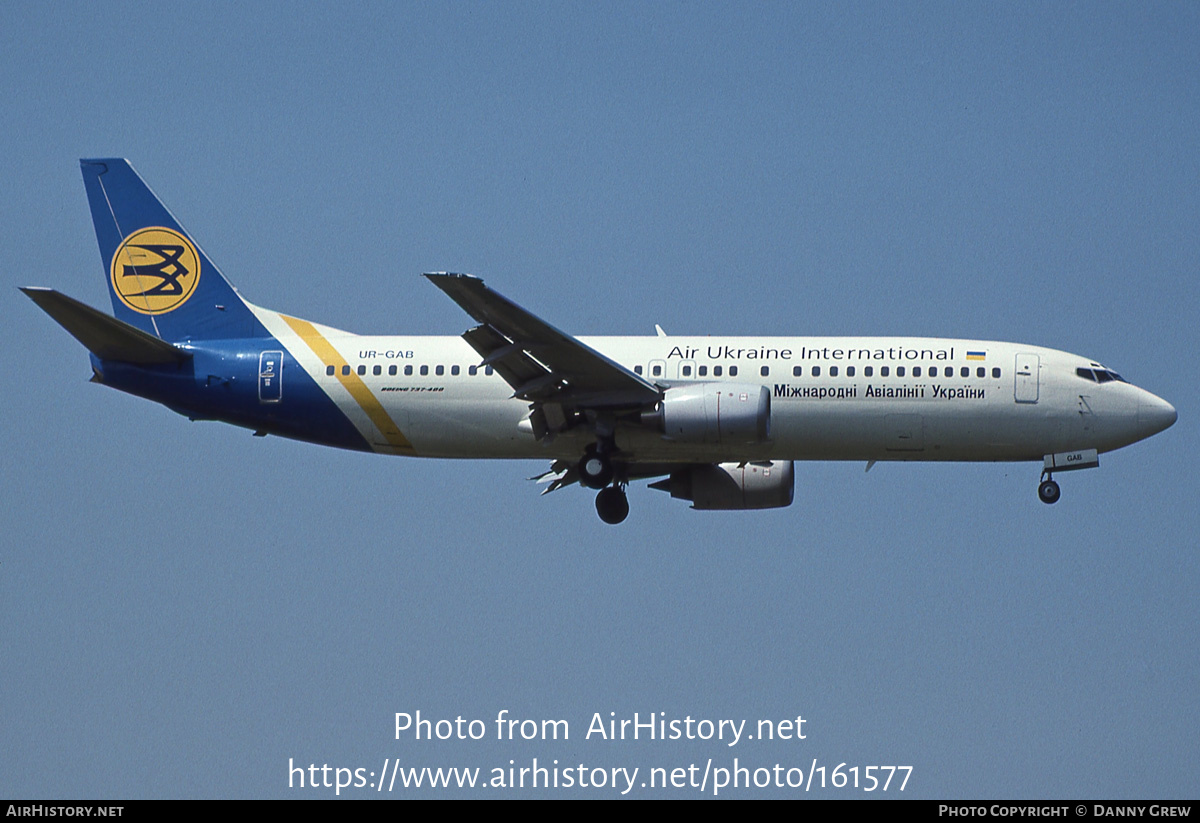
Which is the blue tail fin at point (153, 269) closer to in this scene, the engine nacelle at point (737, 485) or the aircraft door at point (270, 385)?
the aircraft door at point (270, 385)

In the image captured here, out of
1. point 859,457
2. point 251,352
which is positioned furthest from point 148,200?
point 859,457

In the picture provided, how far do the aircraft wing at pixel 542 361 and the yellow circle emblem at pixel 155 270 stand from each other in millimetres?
8891

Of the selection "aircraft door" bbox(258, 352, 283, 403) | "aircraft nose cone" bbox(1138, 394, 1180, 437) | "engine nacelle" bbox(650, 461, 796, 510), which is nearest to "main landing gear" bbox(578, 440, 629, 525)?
"engine nacelle" bbox(650, 461, 796, 510)

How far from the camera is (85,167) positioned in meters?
38.8

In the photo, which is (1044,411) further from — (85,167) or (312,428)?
(85,167)

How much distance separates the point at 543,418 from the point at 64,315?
1030cm

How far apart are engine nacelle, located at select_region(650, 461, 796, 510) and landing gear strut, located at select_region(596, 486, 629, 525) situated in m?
2.34

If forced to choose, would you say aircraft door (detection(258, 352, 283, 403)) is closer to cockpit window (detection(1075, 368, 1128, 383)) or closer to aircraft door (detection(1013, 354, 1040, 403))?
aircraft door (detection(1013, 354, 1040, 403))

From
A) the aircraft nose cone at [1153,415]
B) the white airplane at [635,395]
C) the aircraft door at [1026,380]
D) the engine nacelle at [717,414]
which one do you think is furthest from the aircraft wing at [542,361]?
the aircraft nose cone at [1153,415]

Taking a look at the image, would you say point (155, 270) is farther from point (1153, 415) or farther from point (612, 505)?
point (1153, 415)

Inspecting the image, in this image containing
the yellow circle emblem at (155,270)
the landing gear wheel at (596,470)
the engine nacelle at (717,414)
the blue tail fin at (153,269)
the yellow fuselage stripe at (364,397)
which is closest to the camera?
the engine nacelle at (717,414)

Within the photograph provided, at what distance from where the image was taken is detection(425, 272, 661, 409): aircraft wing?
31781 mm

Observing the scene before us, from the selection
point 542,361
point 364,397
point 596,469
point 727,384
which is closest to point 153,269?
point 364,397

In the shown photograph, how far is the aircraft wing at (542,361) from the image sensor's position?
31.8 metres
